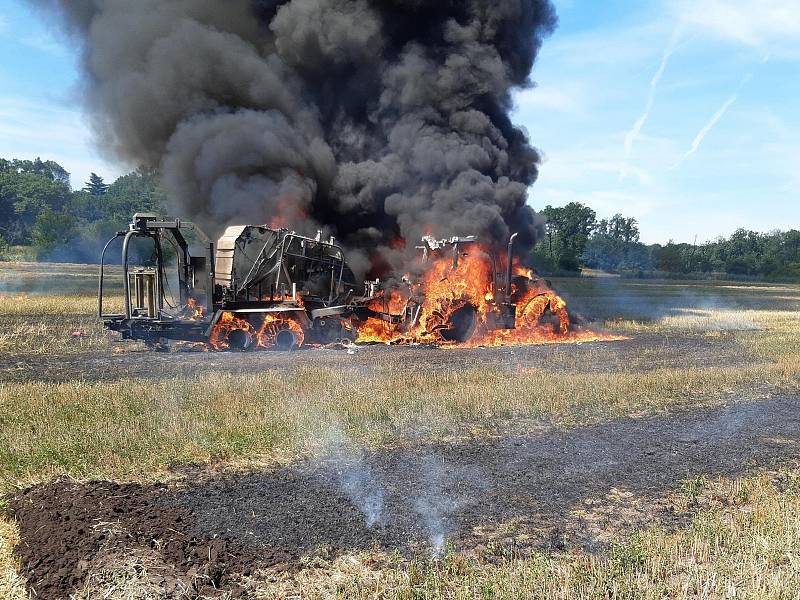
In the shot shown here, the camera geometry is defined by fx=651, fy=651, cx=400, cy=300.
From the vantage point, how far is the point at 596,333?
2272 cm

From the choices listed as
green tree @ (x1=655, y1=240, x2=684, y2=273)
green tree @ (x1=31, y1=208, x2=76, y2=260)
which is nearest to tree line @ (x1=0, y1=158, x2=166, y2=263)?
green tree @ (x1=31, y1=208, x2=76, y2=260)

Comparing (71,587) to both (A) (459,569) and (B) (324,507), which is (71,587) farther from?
(A) (459,569)

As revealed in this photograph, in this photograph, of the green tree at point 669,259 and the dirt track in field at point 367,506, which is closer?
the dirt track in field at point 367,506

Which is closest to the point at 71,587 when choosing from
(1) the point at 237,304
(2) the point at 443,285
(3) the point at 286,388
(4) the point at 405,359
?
(3) the point at 286,388

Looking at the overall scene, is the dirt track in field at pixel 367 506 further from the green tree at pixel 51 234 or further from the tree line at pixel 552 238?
the green tree at pixel 51 234

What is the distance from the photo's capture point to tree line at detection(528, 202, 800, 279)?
Result: 91.2 meters

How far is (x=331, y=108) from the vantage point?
27.2 m

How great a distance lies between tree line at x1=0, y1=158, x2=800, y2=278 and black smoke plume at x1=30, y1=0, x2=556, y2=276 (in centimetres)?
4263

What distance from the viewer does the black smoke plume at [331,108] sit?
23484 mm

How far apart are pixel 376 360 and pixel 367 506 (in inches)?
386

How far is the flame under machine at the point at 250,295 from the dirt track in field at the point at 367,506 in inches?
390

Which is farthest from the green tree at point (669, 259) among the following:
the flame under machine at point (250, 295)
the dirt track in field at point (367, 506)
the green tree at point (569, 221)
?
the dirt track in field at point (367, 506)

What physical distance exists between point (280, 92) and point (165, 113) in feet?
14.8

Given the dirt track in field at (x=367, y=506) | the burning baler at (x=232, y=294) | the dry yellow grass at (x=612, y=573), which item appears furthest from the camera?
the burning baler at (x=232, y=294)
